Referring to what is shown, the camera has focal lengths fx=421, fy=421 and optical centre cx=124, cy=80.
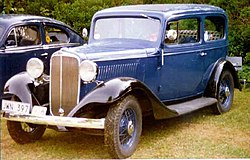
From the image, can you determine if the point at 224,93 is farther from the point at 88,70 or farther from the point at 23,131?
the point at 23,131

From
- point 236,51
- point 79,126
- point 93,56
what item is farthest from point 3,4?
point 79,126

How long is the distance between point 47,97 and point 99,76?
0.66m

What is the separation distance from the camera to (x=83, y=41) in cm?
787

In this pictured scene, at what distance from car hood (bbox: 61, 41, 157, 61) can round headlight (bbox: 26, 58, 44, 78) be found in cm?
31

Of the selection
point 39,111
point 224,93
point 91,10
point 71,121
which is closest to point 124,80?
point 71,121

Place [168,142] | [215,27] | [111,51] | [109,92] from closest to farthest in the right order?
1. [109,92]
2. [111,51]
3. [168,142]
4. [215,27]

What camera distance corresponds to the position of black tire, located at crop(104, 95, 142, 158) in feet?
13.8

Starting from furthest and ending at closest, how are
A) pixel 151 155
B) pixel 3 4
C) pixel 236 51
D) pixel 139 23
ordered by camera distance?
pixel 3 4, pixel 236 51, pixel 139 23, pixel 151 155

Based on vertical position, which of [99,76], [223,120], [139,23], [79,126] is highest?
[139,23]

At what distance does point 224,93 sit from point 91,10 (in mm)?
4791

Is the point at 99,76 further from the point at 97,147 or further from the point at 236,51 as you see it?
the point at 236,51

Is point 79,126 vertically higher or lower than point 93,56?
lower

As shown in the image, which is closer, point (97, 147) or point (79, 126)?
point (79, 126)

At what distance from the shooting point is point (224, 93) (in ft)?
21.4
